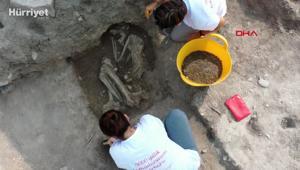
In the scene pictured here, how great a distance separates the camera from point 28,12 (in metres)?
3.15

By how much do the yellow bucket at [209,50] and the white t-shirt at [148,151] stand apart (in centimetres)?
66

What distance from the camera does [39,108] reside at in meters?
3.43

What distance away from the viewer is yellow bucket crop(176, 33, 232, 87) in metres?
3.39

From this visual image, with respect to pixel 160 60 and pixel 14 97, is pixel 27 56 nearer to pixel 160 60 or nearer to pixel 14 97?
pixel 14 97

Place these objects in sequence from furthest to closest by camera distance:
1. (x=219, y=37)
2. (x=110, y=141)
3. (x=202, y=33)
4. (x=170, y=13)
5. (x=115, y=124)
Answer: (x=202, y=33) < (x=219, y=37) < (x=110, y=141) < (x=170, y=13) < (x=115, y=124)

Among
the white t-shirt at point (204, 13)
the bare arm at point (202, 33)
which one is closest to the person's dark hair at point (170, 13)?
the white t-shirt at point (204, 13)

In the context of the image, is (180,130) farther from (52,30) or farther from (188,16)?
(52,30)

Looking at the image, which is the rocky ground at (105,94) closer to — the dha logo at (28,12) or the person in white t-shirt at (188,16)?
the dha logo at (28,12)

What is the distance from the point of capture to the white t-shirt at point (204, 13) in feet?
10.2

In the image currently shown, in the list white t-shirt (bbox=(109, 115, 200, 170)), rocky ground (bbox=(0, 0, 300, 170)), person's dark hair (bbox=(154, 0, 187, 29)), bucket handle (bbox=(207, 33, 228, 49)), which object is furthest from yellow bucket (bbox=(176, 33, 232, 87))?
white t-shirt (bbox=(109, 115, 200, 170))

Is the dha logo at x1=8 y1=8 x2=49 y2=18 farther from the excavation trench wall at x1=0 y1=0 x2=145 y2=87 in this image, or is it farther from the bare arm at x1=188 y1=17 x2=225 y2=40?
the bare arm at x1=188 y1=17 x2=225 y2=40

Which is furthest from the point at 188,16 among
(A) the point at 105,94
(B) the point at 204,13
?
(A) the point at 105,94

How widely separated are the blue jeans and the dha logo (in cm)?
117

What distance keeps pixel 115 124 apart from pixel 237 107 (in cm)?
115
